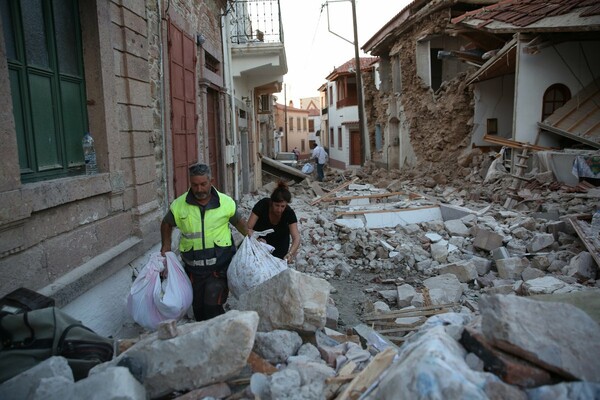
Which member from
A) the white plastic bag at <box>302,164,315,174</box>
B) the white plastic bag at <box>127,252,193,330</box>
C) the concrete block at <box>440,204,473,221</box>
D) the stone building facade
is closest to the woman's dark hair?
the white plastic bag at <box>127,252,193,330</box>

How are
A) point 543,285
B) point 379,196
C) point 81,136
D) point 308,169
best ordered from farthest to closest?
point 308,169
point 379,196
point 543,285
point 81,136

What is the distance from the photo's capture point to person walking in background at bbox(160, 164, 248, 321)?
12.0 feet

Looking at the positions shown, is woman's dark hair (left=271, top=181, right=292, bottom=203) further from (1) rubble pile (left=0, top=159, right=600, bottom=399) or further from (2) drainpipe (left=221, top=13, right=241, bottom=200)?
(2) drainpipe (left=221, top=13, right=241, bottom=200)

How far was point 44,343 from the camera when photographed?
245 cm

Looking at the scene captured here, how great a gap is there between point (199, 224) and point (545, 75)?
1012 cm

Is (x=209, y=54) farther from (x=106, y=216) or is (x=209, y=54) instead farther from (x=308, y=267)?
(x=106, y=216)

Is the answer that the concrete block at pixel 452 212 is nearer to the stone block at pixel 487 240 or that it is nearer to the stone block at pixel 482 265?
the stone block at pixel 487 240

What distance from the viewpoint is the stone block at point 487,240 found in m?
7.35

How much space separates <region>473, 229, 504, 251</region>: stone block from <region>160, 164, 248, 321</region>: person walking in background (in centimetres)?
504

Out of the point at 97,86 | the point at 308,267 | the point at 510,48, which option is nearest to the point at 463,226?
the point at 308,267

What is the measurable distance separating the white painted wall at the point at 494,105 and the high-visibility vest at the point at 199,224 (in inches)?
509

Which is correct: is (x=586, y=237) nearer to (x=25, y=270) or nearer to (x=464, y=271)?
Answer: (x=464, y=271)

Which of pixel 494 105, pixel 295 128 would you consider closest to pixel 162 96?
pixel 494 105

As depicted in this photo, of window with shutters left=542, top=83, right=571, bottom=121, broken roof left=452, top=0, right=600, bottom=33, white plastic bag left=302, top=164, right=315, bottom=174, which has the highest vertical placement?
broken roof left=452, top=0, right=600, bottom=33
